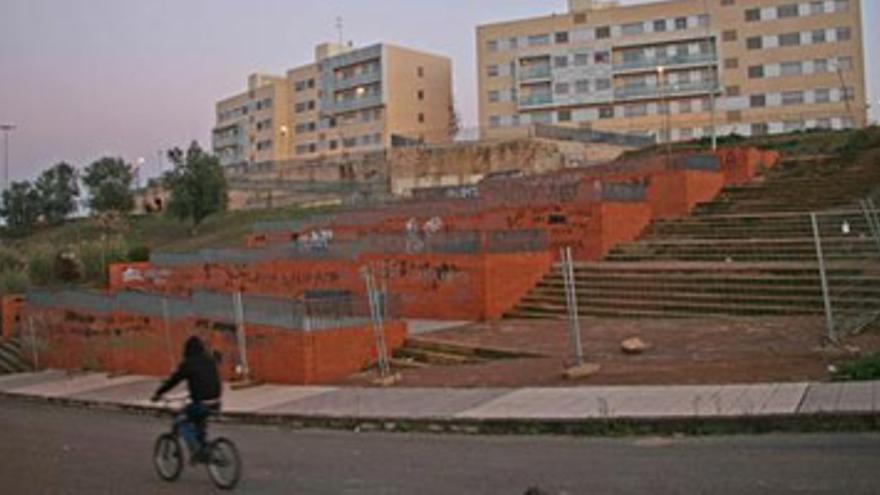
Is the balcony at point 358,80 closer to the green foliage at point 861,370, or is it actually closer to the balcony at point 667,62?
the balcony at point 667,62

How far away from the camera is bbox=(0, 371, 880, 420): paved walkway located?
1157 cm

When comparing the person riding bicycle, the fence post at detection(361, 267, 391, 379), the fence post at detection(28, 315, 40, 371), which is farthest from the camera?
the fence post at detection(28, 315, 40, 371)

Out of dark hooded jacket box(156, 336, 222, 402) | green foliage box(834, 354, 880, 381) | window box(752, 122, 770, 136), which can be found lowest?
green foliage box(834, 354, 880, 381)

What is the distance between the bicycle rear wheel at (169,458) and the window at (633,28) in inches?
3155

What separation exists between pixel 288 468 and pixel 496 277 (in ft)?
45.1

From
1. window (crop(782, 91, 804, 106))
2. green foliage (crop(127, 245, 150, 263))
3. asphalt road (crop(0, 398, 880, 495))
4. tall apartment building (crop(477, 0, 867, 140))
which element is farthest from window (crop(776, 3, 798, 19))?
asphalt road (crop(0, 398, 880, 495))

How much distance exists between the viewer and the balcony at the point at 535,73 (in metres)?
88.7

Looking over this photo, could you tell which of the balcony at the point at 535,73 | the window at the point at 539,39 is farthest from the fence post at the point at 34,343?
the window at the point at 539,39

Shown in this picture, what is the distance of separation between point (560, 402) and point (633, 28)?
76.6 metres

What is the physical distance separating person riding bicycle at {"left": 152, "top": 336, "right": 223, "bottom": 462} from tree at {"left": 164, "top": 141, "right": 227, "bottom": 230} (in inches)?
2176

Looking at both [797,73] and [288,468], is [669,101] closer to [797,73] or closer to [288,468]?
[797,73]

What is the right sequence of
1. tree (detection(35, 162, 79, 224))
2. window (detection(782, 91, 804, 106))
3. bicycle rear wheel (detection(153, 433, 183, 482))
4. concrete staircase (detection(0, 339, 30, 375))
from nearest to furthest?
bicycle rear wheel (detection(153, 433, 183, 482)) → concrete staircase (detection(0, 339, 30, 375)) → window (detection(782, 91, 804, 106)) → tree (detection(35, 162, 79, 224))

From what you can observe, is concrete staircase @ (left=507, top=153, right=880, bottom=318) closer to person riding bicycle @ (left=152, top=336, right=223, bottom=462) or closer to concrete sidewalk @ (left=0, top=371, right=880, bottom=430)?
concrete sidewalk @ (left=0, top=371, right=880, bottom=430)

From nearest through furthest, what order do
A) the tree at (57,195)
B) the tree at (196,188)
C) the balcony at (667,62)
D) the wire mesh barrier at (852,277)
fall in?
the wire mesh barrier at (852,277) < the tree at (196,188) < the balcony at (667,62) < the tree at (57,195)
